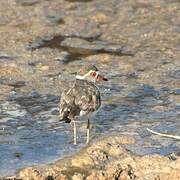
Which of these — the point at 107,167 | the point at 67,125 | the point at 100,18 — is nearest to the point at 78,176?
the point at 107,167

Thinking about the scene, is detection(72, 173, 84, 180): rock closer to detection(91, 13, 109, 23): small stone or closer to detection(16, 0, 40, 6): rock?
detection(91, 13, 109, 23): small stone

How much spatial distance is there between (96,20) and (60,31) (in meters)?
1.11

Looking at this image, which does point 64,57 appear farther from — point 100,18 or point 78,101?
point 78,101

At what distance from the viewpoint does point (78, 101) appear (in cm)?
999

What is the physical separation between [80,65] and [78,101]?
4.29 meters

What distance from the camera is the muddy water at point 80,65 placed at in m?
10.4

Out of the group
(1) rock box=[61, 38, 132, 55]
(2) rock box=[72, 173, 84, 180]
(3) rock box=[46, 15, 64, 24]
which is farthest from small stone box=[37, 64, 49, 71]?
(2) rock box=[72, 173, 84, 180]

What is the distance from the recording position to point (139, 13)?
57.0ft

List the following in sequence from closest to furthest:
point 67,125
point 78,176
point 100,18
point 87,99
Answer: point 78,176 → point 87,99 → point 67,125 → point 100,18

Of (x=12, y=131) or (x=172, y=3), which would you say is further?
(x=172, y=3)

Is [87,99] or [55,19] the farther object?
[55,19]

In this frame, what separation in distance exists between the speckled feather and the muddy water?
0.54 metres

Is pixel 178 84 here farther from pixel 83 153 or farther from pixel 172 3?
pixel 172 3

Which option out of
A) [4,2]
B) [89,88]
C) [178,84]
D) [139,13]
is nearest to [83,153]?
[89,88]
